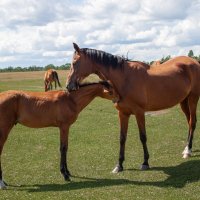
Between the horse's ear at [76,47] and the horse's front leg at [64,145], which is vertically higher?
the horse's ear at [76,47]

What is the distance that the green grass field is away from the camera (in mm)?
7586

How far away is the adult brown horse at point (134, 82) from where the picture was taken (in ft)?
28.9

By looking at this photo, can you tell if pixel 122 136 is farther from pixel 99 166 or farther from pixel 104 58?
pixel 104 58

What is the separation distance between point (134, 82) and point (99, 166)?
2.26 meters

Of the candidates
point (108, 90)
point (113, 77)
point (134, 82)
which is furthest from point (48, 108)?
point (134, 82)

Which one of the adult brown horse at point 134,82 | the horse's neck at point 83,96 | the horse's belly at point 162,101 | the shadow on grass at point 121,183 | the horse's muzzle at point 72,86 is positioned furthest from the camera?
the horse's belly at point 162,101

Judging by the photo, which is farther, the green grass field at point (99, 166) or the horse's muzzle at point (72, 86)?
the horse's muzzle at point (72, 86)

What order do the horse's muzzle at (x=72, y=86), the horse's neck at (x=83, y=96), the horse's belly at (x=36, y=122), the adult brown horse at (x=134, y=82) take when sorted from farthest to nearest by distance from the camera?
the adult brown horse at (x=134, y=82), the horse's neck at (x=83, y=96), the horse's muzzle at (x=72, y=86), the horse's belly at (x=36, y=122)

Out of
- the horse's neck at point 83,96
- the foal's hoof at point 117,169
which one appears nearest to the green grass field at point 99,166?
the foal's hoof at point 117,169

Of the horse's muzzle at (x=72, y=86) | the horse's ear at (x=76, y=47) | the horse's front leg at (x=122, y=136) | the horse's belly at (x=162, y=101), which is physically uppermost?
the horse's ear at (x=76, y=47)

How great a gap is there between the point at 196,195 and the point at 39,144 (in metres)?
7.06

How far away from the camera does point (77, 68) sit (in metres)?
8.70

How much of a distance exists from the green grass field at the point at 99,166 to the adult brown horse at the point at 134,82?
2.28ft

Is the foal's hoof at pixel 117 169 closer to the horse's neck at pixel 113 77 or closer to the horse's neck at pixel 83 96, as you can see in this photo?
the horse's neck at pixel 83 96
